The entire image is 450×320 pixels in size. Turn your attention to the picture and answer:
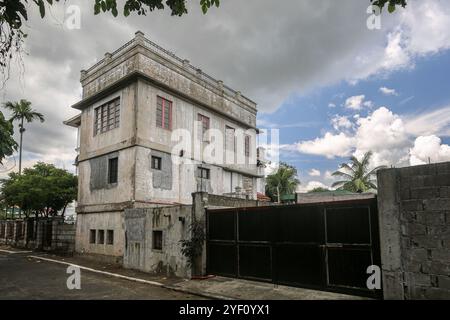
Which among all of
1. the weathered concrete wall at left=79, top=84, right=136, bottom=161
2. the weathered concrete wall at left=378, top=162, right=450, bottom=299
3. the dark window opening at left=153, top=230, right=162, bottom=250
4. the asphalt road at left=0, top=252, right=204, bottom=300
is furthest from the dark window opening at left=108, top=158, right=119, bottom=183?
the weathered concrete wall at left=378, top=162, right=450, bottom=299

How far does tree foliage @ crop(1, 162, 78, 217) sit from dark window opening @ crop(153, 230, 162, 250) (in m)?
15.4

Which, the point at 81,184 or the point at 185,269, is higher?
the point at 81,184

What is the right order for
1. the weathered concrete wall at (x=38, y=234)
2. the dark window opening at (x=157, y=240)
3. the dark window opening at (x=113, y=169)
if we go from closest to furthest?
1. the dark window opening at (x=157, y=240)
2. the dark window opening at (x=113, y=169)
3. the weathered concrete wall at (x=38, y=234)

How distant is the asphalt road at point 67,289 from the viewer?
873 cm

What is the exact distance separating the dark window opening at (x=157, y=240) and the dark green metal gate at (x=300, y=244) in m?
2.37

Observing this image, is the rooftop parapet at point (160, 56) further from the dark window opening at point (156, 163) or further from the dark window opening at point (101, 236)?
the dark window opening at point (101, 236)

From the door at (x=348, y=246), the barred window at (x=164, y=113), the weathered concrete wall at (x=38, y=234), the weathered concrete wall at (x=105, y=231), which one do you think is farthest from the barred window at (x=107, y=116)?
the door at (x=348, y=246)

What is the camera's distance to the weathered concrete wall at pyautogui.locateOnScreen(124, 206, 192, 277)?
36.5 ft

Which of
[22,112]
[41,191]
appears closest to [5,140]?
[41,191]

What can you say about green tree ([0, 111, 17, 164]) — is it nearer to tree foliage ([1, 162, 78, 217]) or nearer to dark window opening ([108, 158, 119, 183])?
dark window opening ([108, 158, 119, 183])

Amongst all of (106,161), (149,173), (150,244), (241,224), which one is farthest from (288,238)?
(106,161)
